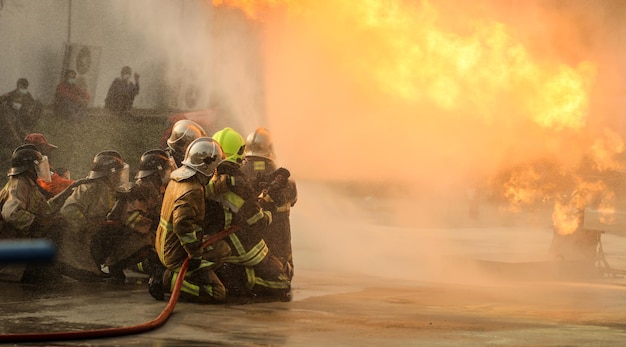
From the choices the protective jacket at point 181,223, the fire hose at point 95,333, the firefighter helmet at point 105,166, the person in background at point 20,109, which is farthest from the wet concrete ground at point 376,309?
the person in background at point 20,109

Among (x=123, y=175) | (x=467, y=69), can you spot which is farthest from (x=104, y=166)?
(x=467, y=69)

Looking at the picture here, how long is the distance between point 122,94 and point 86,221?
12.2 metres

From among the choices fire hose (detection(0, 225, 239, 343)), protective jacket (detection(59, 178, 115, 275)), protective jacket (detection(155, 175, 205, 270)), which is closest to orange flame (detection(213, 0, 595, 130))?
protective jacket (detection(59, 178, 115, 275))

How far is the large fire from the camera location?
1828 cm

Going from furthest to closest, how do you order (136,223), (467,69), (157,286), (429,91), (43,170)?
1. (429,91)
2. (467,69)
3. (43,170)
4. (136,223)
5. (157,286)

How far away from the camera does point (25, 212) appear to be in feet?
42.0

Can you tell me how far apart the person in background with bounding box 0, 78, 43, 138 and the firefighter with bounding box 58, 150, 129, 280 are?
33.2 ft

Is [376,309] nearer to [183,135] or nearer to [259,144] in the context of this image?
[259,144]

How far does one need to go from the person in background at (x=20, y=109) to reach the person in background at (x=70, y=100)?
1.53 feet

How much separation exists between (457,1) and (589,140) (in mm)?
3321

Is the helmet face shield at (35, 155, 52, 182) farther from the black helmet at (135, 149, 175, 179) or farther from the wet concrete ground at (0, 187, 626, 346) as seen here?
the wet concrete ground at (0, 187, 626, 346)

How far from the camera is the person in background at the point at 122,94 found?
24.6 metres

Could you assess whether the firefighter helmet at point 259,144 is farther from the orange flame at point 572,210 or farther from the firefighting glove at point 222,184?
the orange flame at point 572,210

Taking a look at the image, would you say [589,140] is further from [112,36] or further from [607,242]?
[112,36]
